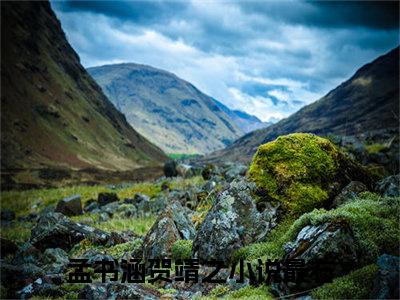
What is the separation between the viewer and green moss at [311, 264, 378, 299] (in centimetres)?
814

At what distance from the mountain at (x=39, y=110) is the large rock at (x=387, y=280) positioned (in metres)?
109

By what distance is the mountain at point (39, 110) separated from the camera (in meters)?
125

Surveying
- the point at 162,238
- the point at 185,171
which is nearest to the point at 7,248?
the point at 162,238

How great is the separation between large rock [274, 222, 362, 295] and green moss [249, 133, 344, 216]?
3.42 m

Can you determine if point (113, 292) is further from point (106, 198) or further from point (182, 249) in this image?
point (106, 198)

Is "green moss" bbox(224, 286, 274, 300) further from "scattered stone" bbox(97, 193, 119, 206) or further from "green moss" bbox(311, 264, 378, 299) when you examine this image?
"scattered stone" bbox(97, 193, 119, 206)

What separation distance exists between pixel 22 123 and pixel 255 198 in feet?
428

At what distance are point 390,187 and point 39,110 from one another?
151688 mm

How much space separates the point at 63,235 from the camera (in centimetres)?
1933

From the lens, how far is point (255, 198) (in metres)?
13.0

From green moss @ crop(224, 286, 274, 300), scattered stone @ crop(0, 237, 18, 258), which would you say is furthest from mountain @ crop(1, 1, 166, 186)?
green moss @ crop(224, 286, 274, 300)

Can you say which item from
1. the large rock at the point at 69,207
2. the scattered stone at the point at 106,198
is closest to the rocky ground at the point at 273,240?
the large rock at the point at 69,207

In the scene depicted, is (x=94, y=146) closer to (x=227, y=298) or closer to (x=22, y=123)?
(x=22, y=123)

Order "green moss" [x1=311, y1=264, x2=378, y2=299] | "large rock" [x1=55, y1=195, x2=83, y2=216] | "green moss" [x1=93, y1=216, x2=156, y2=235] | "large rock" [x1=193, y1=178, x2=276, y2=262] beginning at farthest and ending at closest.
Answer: "large rock" [x1=55, y1=195, x2=83, y2=216] < "green moss" [x1=93, y1=216, x2=156, y2=235] < "large rock" [x1=193, y1=178, x2=276, y2=262] < "green moss" [x1=311, y1=264, x2=378, y2=299]
